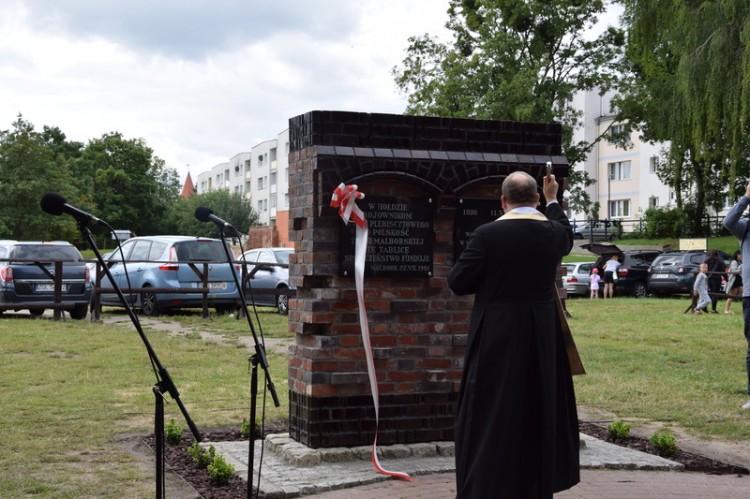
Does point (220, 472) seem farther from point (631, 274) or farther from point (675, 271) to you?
point (631, 274)

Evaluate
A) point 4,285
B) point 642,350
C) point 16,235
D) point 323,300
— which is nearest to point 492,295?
point 323,300

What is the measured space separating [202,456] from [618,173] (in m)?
75.5

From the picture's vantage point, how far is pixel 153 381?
11672 mm

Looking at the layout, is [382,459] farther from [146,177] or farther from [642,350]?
[146,177]

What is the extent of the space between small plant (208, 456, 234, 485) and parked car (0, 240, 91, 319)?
48.2 ft

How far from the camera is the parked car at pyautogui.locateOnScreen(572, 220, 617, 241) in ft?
186

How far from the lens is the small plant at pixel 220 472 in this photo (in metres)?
6.59

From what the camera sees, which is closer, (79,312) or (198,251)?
(79,312)

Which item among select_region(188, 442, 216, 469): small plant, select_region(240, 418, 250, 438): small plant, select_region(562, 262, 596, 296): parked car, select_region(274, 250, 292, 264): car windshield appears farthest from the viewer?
select_region(562, 262, 596, 296): parked car

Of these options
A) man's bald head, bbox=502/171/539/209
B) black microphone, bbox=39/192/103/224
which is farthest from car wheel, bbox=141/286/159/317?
black microphone, bbox=39/192/103/224

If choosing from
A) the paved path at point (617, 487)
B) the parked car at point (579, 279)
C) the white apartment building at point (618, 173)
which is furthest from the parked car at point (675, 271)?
the white apartment building at point (618, 173)

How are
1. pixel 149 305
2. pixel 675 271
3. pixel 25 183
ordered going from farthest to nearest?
1. pixel 25 183
2. pixel 675 271
3. pixel 149 305

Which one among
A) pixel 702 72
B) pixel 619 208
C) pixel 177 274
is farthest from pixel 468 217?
pixel 619 208

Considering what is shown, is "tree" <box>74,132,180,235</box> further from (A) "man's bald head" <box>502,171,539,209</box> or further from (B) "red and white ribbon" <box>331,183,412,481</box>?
(A) "man's bald head" <box>502,171,539,209</box>
